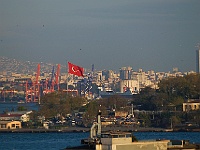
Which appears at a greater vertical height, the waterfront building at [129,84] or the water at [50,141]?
the waterfront building at [129,84]

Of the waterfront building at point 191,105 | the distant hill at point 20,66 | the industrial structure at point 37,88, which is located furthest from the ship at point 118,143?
the distant hill at point 20,66

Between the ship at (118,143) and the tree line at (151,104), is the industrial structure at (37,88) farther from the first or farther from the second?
the ship at (118,143)

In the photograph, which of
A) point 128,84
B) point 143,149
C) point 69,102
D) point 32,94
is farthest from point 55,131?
point 128,84

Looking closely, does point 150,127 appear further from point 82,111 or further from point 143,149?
point 143,149

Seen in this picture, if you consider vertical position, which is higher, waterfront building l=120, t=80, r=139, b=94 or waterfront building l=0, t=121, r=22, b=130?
waterfront building l=120, t=80, r=139, b=94

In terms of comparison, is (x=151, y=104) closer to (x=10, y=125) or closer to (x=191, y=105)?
(x=191, y=105)

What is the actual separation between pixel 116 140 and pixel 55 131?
115 ft

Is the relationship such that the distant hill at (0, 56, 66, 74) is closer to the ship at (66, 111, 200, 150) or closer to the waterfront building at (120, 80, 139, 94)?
the waterfront building at (120, 80, 139, 94)

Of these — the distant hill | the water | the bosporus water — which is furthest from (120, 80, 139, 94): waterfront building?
the water

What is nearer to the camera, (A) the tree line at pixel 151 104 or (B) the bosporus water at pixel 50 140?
(B) the bosporus water at pixel 50 140

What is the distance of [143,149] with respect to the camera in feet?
44.5

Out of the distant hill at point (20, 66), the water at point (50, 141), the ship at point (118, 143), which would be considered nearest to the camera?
the ship at point (118, 143)

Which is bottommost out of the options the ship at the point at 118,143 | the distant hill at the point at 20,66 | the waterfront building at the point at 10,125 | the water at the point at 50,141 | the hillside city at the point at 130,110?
the water at the point at 50,141

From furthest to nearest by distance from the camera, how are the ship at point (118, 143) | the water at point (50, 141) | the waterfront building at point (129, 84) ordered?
1. the waterfront building at point (129, 84)
2. the water at point (50, 141)
3. the ship at point (118, 143)
